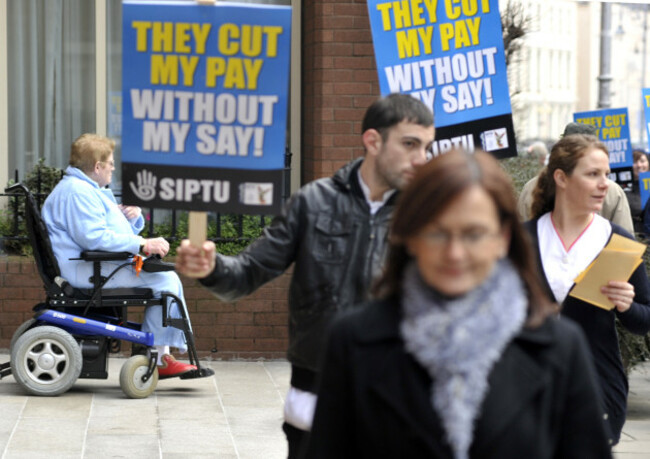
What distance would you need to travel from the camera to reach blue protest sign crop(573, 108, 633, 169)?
34.2 ft

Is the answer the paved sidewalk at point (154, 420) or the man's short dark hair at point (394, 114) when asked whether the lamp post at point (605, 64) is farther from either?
the man's short dark hair at point (394, 114)

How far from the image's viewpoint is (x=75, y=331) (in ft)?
26.7

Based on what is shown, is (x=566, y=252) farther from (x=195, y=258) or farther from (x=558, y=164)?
(x=195, y=258)

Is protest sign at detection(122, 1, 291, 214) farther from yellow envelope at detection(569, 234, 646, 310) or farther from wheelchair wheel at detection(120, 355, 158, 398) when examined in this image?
wheelchair wheel at detection(120, 355, 158, 398)

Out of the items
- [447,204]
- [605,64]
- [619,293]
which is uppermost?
[605,64]

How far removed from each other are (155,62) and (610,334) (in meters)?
1.99

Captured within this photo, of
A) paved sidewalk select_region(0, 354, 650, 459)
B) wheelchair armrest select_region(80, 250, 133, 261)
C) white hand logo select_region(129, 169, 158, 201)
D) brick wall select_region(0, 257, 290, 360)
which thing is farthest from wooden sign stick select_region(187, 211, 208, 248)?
brick wall select_region(0, 257, 290, 360)

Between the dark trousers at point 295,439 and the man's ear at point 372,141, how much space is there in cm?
92

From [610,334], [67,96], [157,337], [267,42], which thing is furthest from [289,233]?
[67,96]

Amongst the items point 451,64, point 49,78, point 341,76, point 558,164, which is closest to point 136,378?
point 341,76

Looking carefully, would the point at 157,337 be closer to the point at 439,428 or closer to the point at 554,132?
the point at 439,428

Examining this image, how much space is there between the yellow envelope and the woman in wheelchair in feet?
12.9

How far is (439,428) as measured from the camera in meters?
2.30

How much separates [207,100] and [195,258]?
0.55 metres
